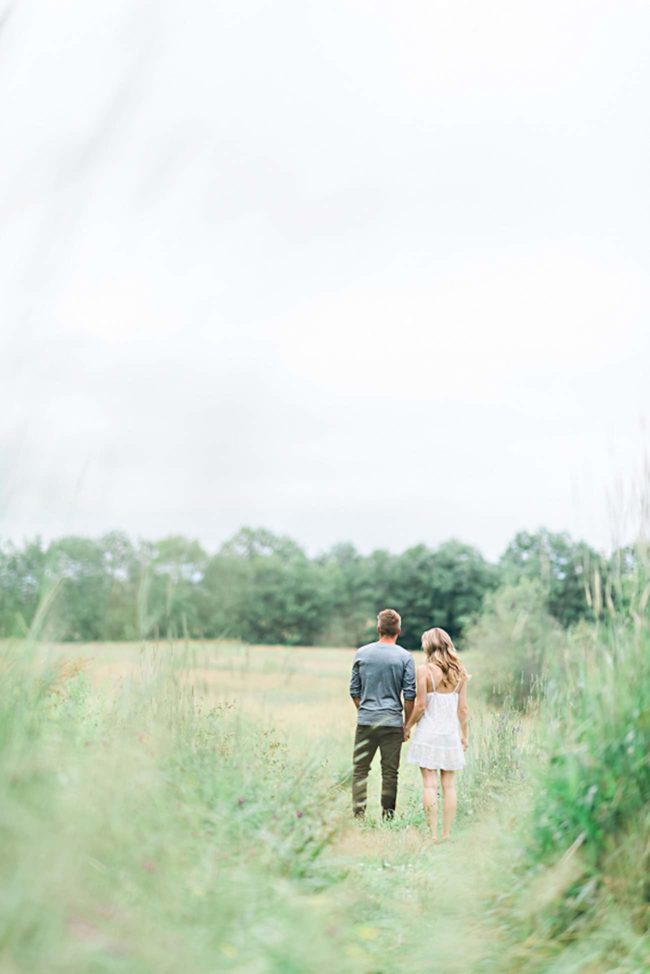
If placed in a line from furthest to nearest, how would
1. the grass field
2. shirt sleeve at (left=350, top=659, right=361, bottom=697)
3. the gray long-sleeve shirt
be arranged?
shirt sleeve at (left=350, top=659, right=361, bottom=697), the gray long-sleeve shirt, the grass field

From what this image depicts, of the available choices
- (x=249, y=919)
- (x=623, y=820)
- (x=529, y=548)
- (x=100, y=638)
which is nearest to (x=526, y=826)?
(x=623, y=820)

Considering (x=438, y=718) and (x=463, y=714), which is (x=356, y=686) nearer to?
(x=438, y=718)

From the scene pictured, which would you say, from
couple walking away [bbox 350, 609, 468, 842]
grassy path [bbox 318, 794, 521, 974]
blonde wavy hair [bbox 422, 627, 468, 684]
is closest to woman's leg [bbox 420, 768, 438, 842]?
couple walking away [bbox 350, 609, 468, 842]

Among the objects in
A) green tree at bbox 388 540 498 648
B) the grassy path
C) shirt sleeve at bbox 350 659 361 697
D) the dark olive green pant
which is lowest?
the grassy path

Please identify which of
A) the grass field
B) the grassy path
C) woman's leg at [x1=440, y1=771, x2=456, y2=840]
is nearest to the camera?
the grass field

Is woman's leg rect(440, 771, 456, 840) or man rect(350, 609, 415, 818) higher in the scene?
man rect(350, 609, 415, 818)

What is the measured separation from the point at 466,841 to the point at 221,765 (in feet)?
6.79

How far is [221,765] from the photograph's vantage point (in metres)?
5.75

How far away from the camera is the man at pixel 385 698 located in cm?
845

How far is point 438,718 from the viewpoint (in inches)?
326

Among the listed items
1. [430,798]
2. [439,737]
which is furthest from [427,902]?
[439,737]

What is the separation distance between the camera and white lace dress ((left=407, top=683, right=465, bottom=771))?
26.8ft

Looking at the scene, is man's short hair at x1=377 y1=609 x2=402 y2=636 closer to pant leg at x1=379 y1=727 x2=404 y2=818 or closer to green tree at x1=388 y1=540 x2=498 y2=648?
pant leg at x1=379 y1=727 x2=404 y2=818

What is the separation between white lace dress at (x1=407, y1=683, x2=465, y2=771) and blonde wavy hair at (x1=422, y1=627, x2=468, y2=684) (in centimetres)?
15
